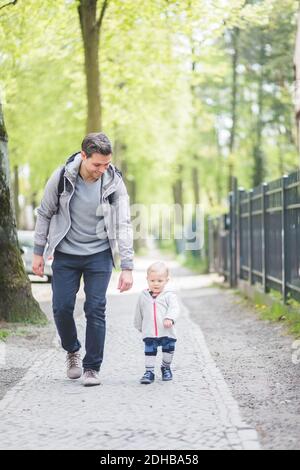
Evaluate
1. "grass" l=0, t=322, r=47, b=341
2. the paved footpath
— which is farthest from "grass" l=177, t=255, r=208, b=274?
the paved footpath

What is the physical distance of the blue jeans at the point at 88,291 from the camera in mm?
6801

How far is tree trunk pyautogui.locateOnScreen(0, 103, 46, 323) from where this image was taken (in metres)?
10.9

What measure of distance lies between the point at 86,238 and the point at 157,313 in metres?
0.84

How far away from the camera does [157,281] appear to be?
22.9 ft

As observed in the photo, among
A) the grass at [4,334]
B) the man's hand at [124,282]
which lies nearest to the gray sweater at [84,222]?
the man's hand at [124,282]

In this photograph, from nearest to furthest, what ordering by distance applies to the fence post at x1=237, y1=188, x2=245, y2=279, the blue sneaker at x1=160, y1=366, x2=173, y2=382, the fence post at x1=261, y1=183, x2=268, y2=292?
the blue sneaker at x1=160, y1=366, x2=173, y2=382
the fence post at x1=261, y1=183, x2=268, y2=292
the fence post at x1=237, y1=188, x2=245, y2=279

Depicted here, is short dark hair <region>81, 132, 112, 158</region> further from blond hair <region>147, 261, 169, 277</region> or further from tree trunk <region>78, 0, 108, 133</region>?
tree trunk <region>78, 0, 108, 133</region>

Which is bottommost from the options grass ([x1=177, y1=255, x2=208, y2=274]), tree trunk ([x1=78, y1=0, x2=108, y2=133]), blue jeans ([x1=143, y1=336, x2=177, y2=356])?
grass ([x1=177, y1=255, x2=208, y2=274])

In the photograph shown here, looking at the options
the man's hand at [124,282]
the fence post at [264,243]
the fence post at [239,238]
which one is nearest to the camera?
the man's hand at [124,282]

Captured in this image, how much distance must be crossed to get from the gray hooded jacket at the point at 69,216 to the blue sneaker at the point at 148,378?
0.88 meters

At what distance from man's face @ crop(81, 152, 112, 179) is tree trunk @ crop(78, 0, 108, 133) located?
34.8 feet

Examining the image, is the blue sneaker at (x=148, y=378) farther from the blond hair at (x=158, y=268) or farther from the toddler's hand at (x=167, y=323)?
the blond hair at (x=158, y=268)

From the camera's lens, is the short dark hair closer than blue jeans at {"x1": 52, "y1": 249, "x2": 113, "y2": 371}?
Yes
